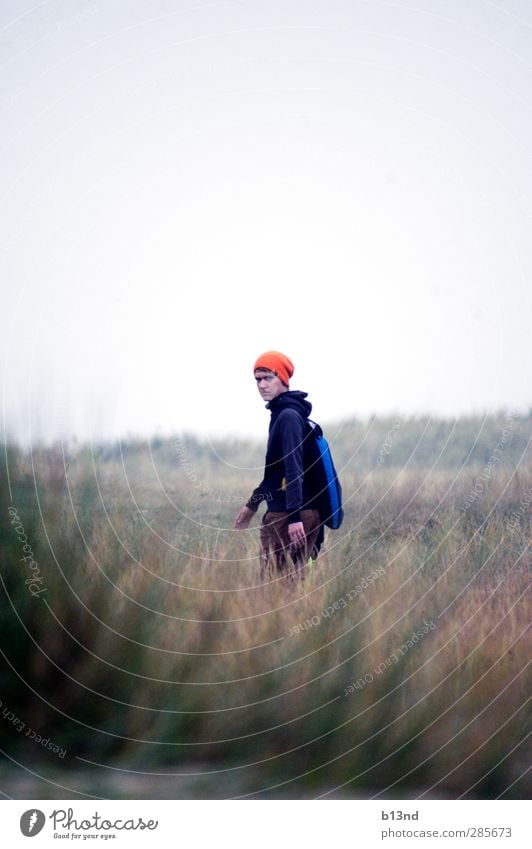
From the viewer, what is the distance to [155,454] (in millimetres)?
11266

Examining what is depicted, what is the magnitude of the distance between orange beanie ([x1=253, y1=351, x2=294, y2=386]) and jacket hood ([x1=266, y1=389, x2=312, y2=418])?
0.10 m

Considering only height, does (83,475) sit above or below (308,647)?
above

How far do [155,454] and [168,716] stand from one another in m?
6.80

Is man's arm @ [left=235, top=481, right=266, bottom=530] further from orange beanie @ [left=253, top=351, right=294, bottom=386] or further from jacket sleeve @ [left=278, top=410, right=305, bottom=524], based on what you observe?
orange beanie @ [left=253, top=351, right=294, bottom=386]

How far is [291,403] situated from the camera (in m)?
6.23

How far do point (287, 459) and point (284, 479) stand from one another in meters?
0.21

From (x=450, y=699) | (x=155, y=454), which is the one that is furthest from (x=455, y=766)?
(x=155, y=454)

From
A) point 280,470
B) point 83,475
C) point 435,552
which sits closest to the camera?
point 83,475

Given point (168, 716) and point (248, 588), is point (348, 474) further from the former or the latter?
point (168, 716)

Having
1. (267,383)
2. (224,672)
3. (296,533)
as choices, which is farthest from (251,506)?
(224,672)

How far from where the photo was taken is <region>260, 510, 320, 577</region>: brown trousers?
610cm

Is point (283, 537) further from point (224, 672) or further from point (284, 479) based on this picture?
point (224, 672)
